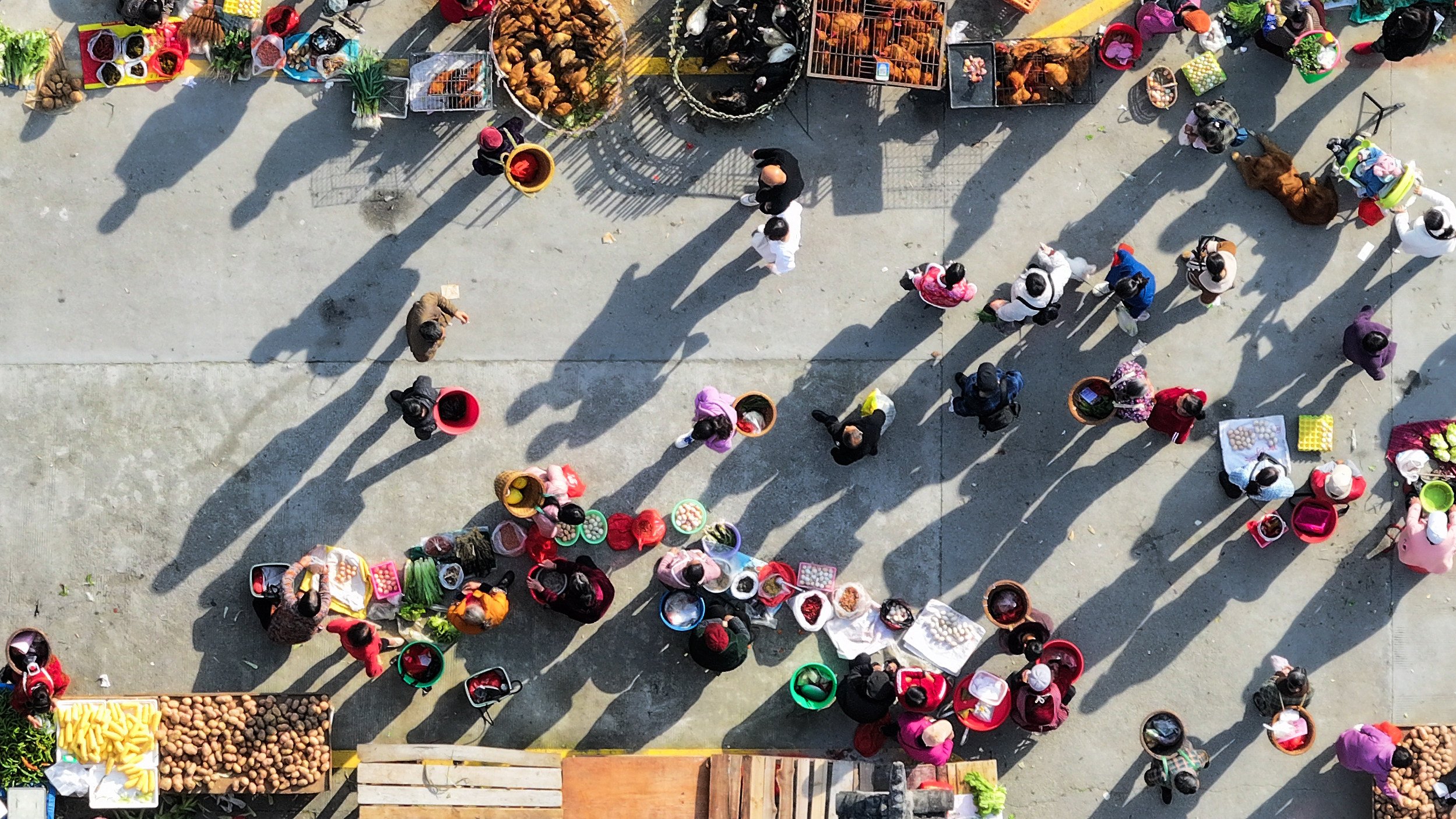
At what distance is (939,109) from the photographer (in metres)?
12.1

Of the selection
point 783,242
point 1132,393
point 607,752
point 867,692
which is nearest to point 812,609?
point 867,692

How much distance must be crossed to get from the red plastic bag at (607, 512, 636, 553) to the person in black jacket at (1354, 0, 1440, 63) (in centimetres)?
886

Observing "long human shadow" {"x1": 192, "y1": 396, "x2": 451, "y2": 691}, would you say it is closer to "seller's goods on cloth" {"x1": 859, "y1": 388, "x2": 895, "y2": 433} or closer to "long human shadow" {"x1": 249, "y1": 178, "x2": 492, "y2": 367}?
"long human shadow" {"x1": 249, "y1": 178, "x2": 492, "y2": 367}

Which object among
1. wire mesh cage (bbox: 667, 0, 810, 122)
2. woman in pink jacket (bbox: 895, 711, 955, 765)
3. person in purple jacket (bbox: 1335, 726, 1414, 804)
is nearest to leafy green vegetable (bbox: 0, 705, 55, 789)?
woman in pink jacket (bbox: 895, 711, 955, 765)

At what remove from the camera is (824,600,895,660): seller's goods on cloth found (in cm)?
1178

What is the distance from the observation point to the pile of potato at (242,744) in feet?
37.7

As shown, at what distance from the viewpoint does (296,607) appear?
11227mm

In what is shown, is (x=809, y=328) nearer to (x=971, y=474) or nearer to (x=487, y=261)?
(x=971, y=474)

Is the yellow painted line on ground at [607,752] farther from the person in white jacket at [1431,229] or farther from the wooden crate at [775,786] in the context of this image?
the person in white jacket at [1431,229]

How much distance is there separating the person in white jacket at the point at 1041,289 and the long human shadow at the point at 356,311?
584cm

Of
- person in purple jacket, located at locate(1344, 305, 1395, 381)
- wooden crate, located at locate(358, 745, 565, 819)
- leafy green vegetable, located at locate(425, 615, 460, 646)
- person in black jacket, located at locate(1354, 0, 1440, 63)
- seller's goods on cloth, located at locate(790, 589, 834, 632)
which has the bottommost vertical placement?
wooden crate, located at locate(358, 745, 565, 819)

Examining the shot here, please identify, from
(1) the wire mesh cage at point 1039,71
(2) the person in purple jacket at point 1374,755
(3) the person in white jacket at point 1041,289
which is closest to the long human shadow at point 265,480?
(3) the person in white jacket at point 1041,289

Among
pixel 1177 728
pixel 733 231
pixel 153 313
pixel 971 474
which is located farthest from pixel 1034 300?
pixel 153 313

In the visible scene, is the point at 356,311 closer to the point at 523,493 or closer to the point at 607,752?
the point at 523,493
